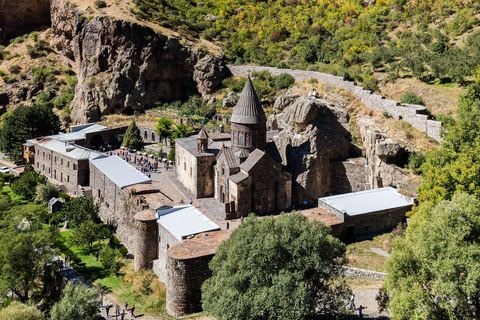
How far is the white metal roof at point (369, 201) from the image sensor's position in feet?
92.7

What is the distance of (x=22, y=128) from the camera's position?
2004 inches

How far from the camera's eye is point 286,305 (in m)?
16.9

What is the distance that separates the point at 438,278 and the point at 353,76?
34168mm

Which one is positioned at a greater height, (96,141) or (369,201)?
(96,141)

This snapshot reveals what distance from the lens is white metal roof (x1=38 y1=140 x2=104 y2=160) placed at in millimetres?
41594

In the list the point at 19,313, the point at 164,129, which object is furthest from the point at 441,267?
the point at 164,129

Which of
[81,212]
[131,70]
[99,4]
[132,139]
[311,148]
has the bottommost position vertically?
[81,212]

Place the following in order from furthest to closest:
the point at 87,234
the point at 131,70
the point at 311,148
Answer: the point at 131,70 → the point at 311,148 → the point at 87,234

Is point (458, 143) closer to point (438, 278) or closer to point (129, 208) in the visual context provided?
point (438, 278)

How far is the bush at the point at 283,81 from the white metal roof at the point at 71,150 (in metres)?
21.9

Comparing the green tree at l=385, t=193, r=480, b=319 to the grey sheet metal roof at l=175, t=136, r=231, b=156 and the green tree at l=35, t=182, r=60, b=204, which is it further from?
the green tree at l=35, t=182, r=60, b=204

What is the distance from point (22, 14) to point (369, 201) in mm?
75027

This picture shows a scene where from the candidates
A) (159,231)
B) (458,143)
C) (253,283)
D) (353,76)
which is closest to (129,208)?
(159,231)

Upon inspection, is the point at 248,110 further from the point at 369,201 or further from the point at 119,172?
the point at 119,172
